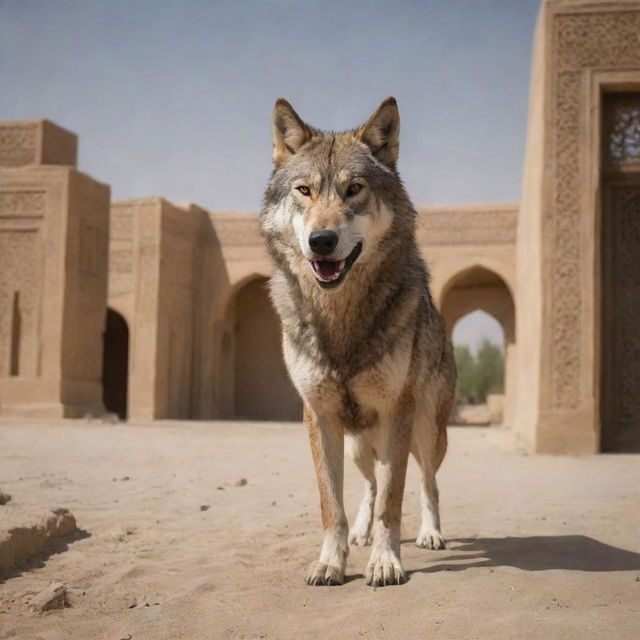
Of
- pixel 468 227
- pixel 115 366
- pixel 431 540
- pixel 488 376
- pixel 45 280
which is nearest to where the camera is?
pixel 431 540

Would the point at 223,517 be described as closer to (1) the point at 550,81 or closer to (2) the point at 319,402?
(2) the point at 319,402

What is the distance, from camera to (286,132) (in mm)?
3672

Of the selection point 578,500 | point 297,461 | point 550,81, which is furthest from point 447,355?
point 550,81

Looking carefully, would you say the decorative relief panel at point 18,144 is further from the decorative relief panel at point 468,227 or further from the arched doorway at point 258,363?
the arched doorway at point 258,363

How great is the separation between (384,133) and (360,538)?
2.06 meters

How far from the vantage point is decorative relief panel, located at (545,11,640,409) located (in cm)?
941

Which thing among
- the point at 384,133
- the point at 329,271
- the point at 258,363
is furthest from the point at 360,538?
the point at 258,363

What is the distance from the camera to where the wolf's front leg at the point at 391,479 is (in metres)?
3.39

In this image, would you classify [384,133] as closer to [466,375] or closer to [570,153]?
[570,153]

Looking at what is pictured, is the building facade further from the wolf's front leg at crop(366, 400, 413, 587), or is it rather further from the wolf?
the wolf's front leg at crop(366, 400, 413, 587)

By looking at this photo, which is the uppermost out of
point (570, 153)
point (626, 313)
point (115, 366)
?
point (570, 153)

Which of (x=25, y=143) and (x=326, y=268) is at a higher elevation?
(x=25, y=143)

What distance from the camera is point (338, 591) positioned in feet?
10.4

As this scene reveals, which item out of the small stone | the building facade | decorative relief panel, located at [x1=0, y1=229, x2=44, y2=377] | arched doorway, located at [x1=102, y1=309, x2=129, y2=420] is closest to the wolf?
the small stone
